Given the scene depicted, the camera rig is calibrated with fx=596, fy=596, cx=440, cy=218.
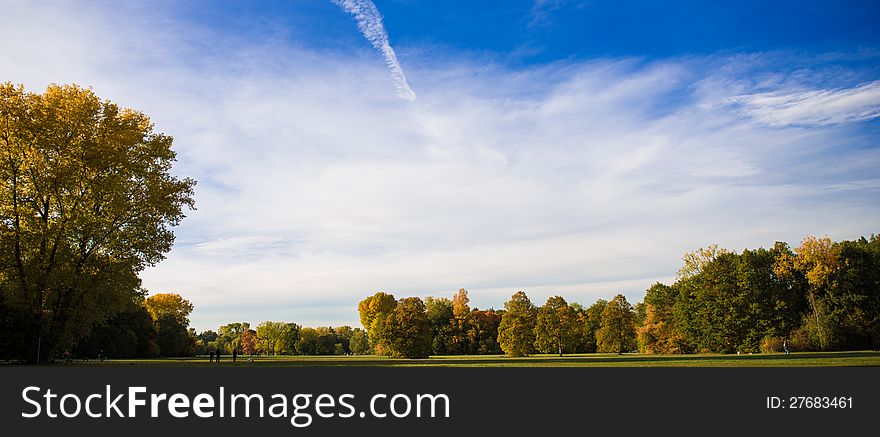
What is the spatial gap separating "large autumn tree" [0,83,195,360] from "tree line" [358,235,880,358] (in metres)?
36.0

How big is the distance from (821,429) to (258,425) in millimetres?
13529

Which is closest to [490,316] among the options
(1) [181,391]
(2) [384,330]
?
(2) [384,330]

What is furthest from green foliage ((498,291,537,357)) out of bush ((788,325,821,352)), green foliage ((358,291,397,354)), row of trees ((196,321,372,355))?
row of trees ((196,321,372,355))

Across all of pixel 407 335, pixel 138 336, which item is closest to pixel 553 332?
pixel 407 335

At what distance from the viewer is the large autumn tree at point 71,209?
39625mm

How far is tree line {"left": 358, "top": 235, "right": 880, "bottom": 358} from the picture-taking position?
6775 cm

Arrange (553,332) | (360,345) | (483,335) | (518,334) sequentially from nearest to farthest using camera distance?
(553,332) < (518,334) < (483,335) < (360,345)

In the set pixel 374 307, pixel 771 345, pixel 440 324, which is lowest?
pixel 771 345

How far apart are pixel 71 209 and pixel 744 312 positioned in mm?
65957

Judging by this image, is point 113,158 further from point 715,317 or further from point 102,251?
point 715,317

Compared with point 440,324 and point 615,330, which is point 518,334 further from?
point 440,324

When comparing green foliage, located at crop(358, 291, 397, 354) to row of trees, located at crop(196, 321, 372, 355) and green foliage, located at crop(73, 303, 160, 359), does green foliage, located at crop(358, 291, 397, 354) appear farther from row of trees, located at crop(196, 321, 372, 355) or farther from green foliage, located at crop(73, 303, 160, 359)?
green foliage, located at crop(73, 303, 160, 359)

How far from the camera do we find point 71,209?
41156mm

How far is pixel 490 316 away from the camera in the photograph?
108m
